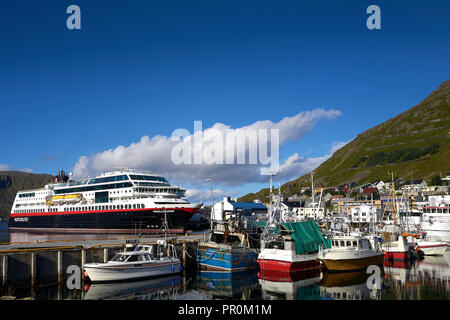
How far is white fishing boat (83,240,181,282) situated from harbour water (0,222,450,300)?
2.08ft

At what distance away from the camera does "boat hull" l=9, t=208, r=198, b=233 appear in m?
74.6

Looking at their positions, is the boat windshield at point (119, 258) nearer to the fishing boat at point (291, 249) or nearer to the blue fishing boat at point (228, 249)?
the blue fishing boat at point (228, 249)

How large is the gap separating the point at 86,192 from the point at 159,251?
58681 mm

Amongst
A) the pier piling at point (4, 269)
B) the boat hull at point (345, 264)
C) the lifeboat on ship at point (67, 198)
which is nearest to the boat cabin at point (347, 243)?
the boat hull at point (345, 264)

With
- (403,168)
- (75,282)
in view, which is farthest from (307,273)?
(403,168)

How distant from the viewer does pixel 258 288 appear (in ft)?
104

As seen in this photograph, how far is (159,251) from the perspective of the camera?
125 feet

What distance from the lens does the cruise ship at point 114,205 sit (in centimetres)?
7519

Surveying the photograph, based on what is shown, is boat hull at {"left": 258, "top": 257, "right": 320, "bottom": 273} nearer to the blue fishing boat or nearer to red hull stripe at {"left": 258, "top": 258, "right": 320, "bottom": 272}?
red hull stripe at {"left": 258, "top": 258, "right": 320, "bottom": 272}

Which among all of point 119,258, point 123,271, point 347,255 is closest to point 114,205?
point 119,258

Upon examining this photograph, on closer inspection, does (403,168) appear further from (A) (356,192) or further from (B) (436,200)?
(B) (436,200)

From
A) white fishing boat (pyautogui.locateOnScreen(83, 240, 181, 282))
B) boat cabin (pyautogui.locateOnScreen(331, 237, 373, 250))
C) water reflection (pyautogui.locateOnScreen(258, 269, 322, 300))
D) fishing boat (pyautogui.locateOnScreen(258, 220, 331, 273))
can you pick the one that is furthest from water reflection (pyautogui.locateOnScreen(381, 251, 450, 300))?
white fishing boat (pyautogui.locateOnScreen(83, 240, 181, 282))

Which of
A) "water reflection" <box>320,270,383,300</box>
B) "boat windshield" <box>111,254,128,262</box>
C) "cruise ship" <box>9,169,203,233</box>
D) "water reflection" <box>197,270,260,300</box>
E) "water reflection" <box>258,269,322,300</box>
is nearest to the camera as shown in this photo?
"water reflection" <box>320,270,383,300</box>

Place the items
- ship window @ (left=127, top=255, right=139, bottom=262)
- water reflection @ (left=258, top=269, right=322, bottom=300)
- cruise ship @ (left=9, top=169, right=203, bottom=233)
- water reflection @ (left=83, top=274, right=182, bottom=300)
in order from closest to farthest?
water reflection @ (left=83, top=274, right=182, bottom=300) → water reflection @ (left=258, top=269, right=322, bottom=300) → ship window @ (left=127, top=255, right=139, bottom=262) → cruise ship @ (left=9, top=169, right=203, bottom=233)
